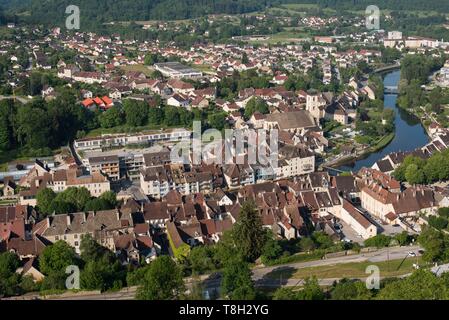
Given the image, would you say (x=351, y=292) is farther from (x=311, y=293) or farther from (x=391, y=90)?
(x=391, y=90)

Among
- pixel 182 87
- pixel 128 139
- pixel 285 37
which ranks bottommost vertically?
pixel 128 139

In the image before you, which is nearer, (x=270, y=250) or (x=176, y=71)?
(x=270, y=250)

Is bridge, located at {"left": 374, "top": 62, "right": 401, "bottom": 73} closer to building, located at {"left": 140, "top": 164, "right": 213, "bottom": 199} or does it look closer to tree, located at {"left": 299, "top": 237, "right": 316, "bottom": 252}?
building, located at {"left": 140, "top": 164, "right": 213, "bottom": 199}

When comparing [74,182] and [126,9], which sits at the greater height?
[126,9]

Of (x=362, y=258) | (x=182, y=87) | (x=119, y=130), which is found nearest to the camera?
(x=362, y=258)

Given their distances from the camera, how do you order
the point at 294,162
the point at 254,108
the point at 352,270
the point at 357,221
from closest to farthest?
the point at 352,270 → the point at 357,221 → the point at 294,162 → the point at 254,108

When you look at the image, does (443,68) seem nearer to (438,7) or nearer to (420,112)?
(420,112)

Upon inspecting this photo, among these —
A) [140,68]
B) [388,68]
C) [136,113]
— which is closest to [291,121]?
[136,113]

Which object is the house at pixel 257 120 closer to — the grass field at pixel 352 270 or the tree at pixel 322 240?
the tree at pixel 322 240
